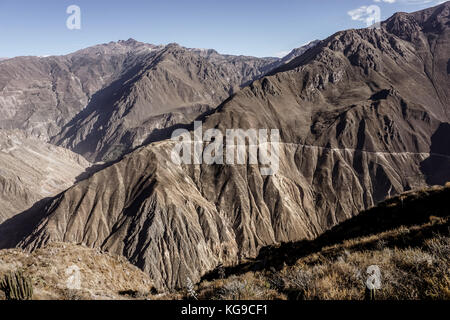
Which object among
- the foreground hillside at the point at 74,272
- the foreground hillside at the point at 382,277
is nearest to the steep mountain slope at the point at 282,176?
the foreground hillside at the point at 74,272

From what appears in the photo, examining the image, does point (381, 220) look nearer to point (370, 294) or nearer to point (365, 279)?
point (365, 279)

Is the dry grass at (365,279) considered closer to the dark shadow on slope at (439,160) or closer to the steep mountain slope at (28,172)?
the dark shadow on slope at (439,160)

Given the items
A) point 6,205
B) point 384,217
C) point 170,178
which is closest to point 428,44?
point 170,178

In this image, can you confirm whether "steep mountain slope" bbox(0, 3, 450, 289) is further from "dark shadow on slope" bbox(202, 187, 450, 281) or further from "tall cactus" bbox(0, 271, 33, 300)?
"tall cactus" bbox(0, 271, 33, 300)

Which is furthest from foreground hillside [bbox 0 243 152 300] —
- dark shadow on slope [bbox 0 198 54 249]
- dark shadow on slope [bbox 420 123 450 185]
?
dark shadow on slope [bbox 420 123 450 185]

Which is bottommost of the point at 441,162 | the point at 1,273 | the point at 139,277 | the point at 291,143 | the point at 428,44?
the point at 139,277
